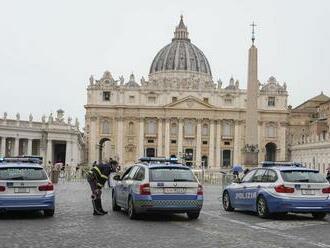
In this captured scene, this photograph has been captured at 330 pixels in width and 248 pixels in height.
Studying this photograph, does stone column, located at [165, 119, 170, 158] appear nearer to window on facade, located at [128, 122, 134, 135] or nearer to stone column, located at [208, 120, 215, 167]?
window on facade, located at [128, 122, 134, 135]

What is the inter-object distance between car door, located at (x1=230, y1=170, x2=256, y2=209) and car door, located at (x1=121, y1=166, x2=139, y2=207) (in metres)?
3.12

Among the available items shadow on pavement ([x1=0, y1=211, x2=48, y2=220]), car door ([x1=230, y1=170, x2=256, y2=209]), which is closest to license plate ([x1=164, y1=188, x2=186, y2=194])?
car door ([x1=230, y1=170, x2=256, y2=209])

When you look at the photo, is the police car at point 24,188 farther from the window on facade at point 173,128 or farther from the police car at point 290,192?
the window on facade at point 173,128

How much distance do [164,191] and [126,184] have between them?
5.81 ft

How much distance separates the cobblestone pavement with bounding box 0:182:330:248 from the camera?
1179 cm

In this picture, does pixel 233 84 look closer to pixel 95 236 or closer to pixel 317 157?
pixel 317 157

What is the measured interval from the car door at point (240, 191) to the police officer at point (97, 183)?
3.77 metres

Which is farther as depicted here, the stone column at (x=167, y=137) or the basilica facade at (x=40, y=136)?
the stone column at (x=167, y=137)

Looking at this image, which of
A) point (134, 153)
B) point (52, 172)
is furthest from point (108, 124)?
point (52, 172)

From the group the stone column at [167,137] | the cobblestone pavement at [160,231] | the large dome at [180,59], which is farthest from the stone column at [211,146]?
the cobblestone pavement at [160,231]

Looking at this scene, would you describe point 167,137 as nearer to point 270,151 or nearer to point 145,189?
point 270,151

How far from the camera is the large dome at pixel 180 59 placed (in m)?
128

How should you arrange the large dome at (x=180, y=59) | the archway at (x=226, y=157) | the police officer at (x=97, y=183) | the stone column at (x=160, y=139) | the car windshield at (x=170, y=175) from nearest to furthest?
1. the car windshield at (x=170, y=175)
2. the police officer at (x=97, y=183)
3. the stone column at (x=160, y=139)
4. the archway at (x=226, y=157)
5. the large dome at (x=180, y=59)

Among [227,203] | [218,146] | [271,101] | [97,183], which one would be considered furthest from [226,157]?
[97,183]
